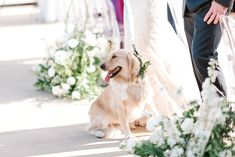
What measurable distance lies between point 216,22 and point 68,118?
1624 mm

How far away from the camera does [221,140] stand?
282 cm

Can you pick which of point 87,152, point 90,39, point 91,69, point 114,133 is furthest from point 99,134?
point 90,39

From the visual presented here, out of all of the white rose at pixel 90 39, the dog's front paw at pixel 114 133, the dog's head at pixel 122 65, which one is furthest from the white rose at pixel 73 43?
the dog's head at pixel 122 65

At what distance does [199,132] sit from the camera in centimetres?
270

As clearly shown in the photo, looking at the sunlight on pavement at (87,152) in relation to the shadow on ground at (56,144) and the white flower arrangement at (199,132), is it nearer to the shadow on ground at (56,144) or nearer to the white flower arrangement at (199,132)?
the shadow on ground at (56,144)

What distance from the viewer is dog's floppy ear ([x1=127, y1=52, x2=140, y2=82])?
417 cm

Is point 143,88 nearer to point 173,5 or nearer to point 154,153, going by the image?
point 173,5

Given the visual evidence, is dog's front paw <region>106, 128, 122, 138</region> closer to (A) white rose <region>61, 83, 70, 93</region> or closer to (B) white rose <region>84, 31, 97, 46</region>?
(A) white rose <region>61, 83, 70, 93</region>

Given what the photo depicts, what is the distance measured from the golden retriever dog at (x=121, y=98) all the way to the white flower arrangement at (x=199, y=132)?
1241 millimetres

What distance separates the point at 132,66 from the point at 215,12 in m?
0.69

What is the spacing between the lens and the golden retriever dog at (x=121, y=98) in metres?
4.20

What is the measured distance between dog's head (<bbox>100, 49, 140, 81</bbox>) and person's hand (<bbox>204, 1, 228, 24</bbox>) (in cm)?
59

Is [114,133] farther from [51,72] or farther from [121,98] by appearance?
[51,72]

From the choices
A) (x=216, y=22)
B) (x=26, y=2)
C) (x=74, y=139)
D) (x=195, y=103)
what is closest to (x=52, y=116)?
(x=74, y=139)
